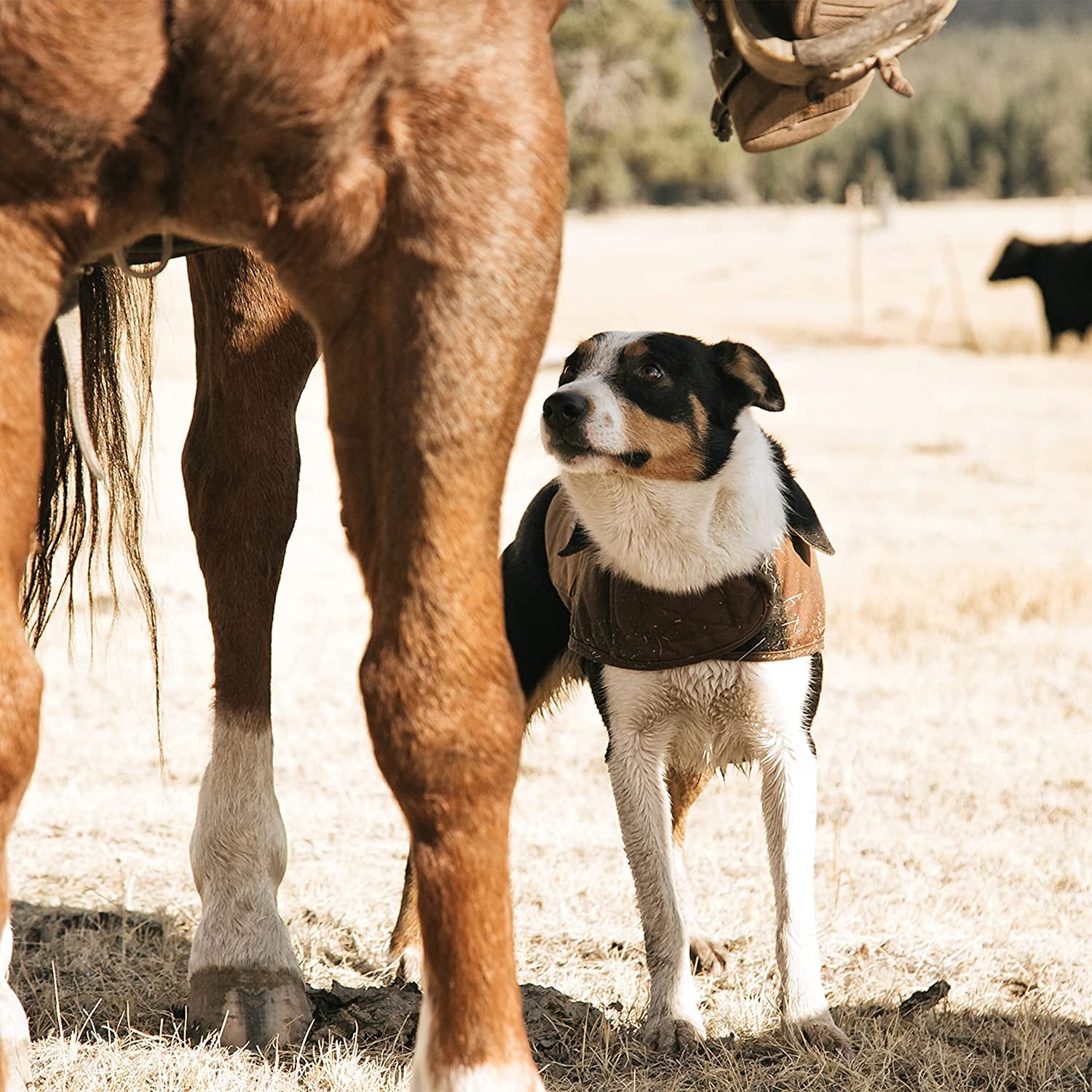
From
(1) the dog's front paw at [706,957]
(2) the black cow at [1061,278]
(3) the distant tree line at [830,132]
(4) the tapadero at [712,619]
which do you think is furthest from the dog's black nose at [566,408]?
(2) the black cow at [1061,278]

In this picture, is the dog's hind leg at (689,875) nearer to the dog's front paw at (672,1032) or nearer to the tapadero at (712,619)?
the dog's front paw at (672,1032)

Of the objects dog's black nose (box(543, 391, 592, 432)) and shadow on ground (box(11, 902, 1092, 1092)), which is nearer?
shadow on ground (box(11, 902, 1092, 1092))

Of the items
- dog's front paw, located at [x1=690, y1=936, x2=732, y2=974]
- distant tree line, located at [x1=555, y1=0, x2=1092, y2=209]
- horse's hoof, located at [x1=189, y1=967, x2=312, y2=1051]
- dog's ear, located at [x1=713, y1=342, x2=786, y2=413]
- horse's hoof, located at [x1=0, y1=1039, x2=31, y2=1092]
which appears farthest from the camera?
distant tree line, located at [x1=555, y1=0, x2=1092, y2=209]

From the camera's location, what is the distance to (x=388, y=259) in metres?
1.79

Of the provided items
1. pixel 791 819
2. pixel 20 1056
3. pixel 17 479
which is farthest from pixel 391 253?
pixel 791 819

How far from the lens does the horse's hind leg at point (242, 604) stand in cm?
297

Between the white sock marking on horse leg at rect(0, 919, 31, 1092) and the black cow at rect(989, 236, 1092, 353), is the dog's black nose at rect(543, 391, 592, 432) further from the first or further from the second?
the black cow at rect(989, 236, 1092, 353)

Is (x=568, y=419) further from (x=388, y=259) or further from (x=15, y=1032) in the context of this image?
(x=15, y=1032)

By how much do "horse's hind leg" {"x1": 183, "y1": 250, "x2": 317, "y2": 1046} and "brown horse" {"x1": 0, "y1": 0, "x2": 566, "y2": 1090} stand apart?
3.39ft

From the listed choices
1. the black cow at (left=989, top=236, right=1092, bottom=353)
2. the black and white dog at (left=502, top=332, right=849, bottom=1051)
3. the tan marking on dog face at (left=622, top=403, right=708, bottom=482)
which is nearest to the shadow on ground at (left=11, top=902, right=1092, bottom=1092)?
the black and white dog at (left=502, top=332, right=849, bottom=1051)

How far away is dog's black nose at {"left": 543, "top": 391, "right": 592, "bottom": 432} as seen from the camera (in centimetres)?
321

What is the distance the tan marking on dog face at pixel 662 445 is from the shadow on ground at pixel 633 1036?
1180 mm

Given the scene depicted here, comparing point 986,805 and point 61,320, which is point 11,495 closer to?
point 61,320

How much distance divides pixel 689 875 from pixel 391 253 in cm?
288
